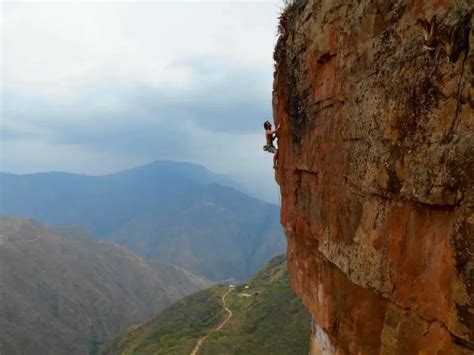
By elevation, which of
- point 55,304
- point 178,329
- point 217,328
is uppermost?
point 217,328

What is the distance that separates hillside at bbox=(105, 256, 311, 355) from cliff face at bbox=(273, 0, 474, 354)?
43217 mm

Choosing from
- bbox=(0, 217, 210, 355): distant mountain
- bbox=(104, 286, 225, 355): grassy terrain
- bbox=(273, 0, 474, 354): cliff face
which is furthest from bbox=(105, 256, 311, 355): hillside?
bbox=(273, 0, 474, 354): cliff face

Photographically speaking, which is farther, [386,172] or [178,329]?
[178,329]

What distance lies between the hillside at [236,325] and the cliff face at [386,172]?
43.2 m

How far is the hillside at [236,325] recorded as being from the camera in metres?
59.1

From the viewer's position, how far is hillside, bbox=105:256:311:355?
2325 inches

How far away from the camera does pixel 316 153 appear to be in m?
12.5

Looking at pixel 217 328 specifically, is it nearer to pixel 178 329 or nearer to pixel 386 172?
pixel 178 329

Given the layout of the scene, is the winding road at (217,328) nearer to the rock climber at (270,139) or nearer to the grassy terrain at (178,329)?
the grassy terrain at (178,329)

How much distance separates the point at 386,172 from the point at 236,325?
7010cm

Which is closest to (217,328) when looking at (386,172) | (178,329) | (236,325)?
(236,325)

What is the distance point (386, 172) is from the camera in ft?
28.7

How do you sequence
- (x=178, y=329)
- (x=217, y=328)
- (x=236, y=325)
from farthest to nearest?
(x=178, y=329) → (x=217, y=328) → (x=236, y=325)

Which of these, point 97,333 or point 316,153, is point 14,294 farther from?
point 316,153
